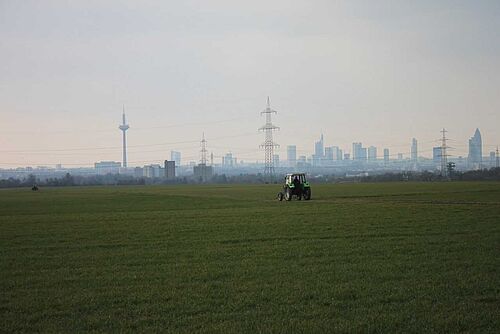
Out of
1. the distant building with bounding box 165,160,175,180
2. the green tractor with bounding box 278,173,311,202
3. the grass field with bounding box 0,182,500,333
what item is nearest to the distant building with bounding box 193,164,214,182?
the distant building with bounding box 165,160,175,180

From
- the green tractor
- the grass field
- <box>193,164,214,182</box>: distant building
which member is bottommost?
the grass field

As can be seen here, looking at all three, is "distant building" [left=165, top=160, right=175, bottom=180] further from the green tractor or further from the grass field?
the grass field

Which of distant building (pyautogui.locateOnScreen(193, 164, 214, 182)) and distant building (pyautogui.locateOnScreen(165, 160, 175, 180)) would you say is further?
distant building (pyautogui.locateOnScreen(165, 160, 175, 180))

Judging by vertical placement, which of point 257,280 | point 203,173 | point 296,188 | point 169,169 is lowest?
point 257,280

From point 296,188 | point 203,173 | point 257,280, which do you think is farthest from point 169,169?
point 257,280

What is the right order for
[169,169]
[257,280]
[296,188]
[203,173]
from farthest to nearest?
[169,169]
[203,173]
[296,188]
[257,280]

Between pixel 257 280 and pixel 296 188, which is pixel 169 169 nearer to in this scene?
pixel 296 188

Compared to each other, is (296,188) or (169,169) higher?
(169,169)

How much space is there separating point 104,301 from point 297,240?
912cm

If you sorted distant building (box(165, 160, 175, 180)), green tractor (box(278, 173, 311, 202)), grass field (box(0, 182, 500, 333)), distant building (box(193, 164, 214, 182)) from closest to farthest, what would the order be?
grass field (box(0, 182, 500, 333)), green tractor (box(278, 173, 311, 202)), distant building (box(193, 164, 214, 182)), distant building (box(165, 160, 175, 180))

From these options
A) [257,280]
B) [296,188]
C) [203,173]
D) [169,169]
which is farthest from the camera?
[169,169]

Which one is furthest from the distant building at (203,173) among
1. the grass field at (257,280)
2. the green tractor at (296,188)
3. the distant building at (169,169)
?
the grass field at (257,280)

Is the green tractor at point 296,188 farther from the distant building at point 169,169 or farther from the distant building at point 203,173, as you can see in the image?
the distant building at point 169,169

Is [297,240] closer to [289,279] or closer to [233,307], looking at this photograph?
[289,279]
